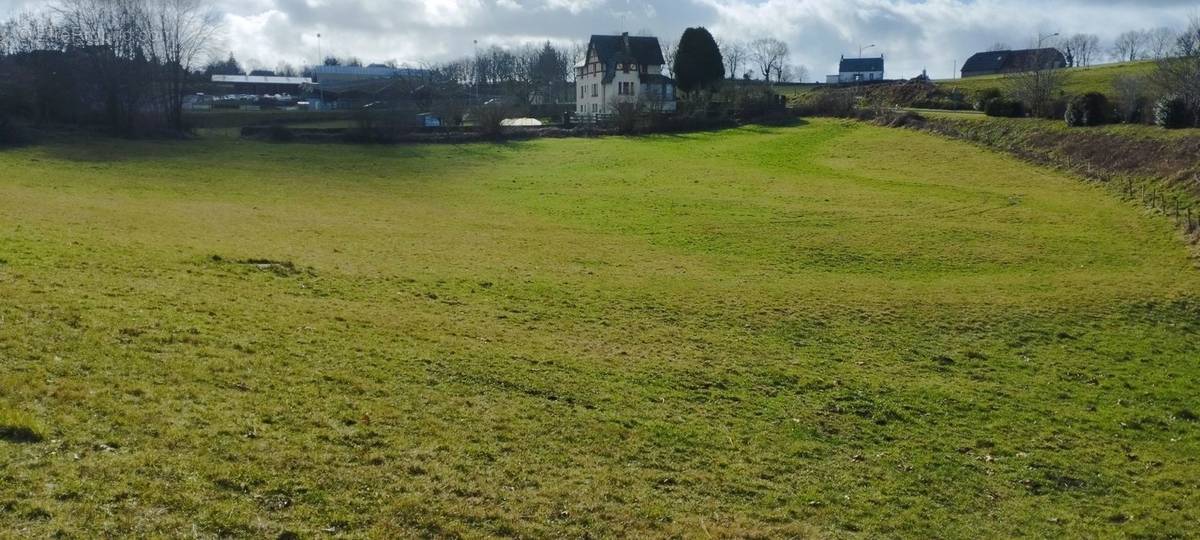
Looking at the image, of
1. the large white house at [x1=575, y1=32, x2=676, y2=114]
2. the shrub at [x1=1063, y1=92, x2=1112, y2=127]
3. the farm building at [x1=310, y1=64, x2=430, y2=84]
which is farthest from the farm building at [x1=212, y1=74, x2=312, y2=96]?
the shrub at [x1=1063, y1=92, x2=1112, y2=127]

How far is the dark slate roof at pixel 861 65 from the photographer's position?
5802 inches

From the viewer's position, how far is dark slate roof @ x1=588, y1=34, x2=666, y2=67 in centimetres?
9825

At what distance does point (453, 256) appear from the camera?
2620 centimetres

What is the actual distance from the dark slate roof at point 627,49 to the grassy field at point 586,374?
2645 inches

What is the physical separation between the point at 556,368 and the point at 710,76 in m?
80.4

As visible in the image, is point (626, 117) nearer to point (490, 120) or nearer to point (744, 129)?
point (744, 129)

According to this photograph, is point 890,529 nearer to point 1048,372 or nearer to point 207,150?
point 1048,372

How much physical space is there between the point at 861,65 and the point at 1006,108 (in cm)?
9120

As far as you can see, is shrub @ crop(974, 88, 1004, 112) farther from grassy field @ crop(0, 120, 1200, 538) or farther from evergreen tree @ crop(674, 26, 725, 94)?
grassy field @ crop(0, 120, 1200, 538)

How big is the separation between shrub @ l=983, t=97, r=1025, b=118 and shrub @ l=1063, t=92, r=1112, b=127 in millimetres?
8610

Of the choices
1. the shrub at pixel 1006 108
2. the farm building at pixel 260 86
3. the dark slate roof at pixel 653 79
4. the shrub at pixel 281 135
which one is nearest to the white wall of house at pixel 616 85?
the dark slate roof at pixel 653 79

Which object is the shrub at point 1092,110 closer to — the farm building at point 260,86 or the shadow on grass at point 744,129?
the shadow on grass at point 744,129

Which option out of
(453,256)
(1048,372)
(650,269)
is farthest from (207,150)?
(1048,372)

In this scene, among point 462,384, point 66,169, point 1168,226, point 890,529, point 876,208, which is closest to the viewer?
point 890,529
